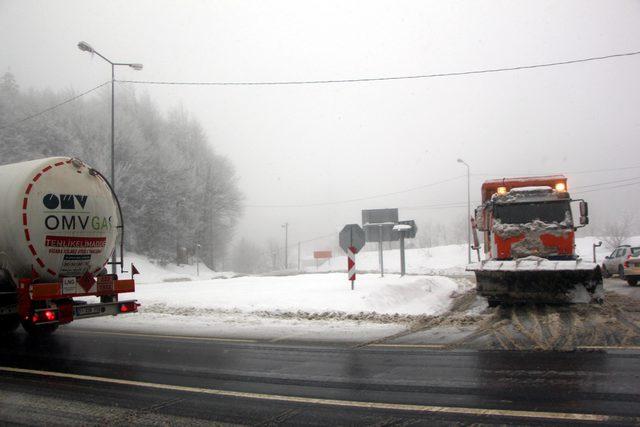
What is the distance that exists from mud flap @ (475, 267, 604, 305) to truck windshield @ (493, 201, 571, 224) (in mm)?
1872

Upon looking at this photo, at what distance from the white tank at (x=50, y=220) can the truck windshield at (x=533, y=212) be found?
9799mm

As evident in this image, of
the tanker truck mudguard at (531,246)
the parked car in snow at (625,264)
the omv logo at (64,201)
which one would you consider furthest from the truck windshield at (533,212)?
the omv logo at (64,201)

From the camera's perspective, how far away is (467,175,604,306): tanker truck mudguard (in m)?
11.0

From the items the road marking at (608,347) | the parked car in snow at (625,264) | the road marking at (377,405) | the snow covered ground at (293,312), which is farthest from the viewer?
the parked car in snow at (625,264)

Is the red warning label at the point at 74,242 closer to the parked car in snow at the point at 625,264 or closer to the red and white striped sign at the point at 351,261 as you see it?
the red and white striped sign at the point at 351,261

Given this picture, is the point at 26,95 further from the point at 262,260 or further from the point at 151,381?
the point at 262,260

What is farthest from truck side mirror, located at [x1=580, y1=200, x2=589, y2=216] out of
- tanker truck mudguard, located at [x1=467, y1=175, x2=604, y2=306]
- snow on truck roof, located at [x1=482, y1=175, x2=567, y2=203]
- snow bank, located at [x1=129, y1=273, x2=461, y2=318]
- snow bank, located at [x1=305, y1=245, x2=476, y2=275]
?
snow bank, located at [x1=305, y1=245, x2=476, y2=275]

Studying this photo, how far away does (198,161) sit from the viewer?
5925 cm

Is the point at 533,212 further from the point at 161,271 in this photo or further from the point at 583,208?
the point at 161,271

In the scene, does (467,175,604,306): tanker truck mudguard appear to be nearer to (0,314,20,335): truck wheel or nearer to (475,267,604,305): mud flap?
(475,267,604,305): mud flap

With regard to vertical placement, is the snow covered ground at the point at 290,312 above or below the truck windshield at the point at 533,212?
below

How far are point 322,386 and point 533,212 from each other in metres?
9.27

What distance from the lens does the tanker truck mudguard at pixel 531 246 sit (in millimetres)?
11039

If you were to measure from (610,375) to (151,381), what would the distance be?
537 centimetres
